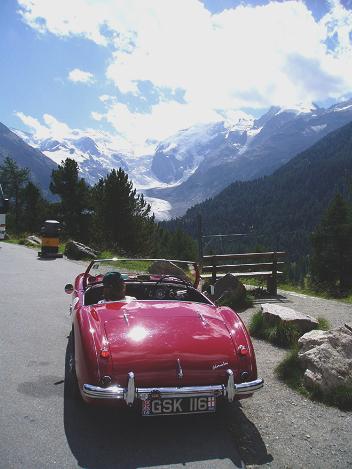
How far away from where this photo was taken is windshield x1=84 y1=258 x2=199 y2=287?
6438 mm

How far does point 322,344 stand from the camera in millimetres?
5453

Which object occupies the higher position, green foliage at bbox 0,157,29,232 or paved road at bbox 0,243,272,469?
green foliage at bbox 0,157,29,232

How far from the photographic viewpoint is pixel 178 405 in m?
3.95

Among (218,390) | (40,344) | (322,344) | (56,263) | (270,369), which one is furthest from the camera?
(56,263)

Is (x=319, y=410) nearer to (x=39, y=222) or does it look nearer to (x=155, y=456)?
(x=155, y=456)

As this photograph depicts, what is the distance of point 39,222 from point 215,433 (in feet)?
198

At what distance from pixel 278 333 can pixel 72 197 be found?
152 ft

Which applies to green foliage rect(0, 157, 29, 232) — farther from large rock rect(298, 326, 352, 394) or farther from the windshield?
large rock rect(298, 326, 352, 394)

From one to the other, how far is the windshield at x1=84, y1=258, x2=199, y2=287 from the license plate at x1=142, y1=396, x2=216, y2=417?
6.91 feet

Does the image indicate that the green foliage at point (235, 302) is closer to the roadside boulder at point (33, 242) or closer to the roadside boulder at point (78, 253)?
the roadside boulder at point (78, 253)

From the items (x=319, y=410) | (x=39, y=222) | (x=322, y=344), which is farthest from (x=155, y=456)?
(x=39, y=222)

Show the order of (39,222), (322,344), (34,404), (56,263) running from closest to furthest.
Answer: (34,404), (322,344), (56,263), (39,222)

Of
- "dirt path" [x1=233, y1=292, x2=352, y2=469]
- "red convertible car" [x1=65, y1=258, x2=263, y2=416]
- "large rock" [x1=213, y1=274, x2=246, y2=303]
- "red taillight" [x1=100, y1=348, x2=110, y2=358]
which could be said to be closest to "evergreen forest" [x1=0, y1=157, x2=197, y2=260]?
"large rock" [x1=213, y1=274, x2=246, y2=303]

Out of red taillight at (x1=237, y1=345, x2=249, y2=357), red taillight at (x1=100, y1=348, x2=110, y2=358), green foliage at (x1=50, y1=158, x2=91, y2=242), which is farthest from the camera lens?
green foliage at (x1=50, y1=158, x2=91, y2=242)
